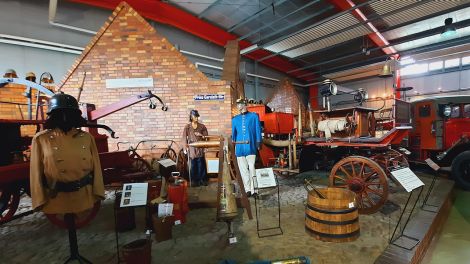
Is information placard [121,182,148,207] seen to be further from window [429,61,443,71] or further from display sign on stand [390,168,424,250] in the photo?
window [429,61,443,71]

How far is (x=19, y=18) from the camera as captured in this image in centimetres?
669

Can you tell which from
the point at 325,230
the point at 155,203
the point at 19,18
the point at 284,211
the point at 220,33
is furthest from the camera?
the point at 220,33

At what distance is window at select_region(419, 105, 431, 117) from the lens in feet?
21.5

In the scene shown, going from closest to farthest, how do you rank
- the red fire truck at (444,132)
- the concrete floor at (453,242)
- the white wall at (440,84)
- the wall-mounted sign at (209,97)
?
the concrete floor at (453,242) < the red fire truck at (444,132) < the wall-mounted sign at (209,97) < the white wall at (440,84)

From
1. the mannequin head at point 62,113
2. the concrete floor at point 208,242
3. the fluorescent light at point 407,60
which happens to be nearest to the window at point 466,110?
the concrete floor at point 208,242

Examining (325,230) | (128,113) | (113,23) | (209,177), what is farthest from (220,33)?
(325,230)

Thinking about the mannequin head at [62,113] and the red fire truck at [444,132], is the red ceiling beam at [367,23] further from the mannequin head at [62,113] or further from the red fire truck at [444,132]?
the mannequin head at [62,113]

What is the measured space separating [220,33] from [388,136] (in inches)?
305

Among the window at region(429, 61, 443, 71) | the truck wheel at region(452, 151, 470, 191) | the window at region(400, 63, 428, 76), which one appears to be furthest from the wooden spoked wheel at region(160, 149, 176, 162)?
the window at region(429, 61, 443, 71)

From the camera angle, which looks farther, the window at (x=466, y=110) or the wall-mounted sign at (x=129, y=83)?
the wall-mounted sign at (x=129, y=83)

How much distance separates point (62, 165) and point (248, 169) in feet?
10.2

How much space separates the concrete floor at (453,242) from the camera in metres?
2.70

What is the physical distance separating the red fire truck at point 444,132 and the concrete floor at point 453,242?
1.66 metres

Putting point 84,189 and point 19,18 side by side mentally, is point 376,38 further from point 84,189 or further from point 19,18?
point 19,18
